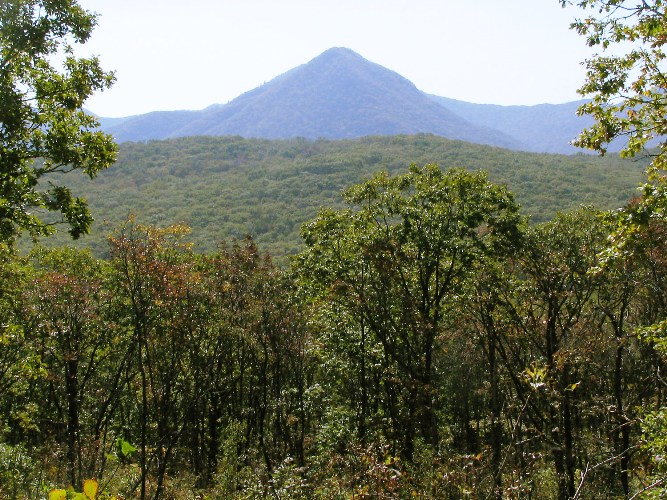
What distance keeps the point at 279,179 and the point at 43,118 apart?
14394 cm

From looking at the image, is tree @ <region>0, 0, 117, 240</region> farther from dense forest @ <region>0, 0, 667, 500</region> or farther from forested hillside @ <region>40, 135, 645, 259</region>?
forested hillside @ <region>40, 135, 645, 259</region>

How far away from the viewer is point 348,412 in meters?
16.1

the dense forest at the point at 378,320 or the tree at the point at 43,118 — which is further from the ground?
the tree at the point at 43,118

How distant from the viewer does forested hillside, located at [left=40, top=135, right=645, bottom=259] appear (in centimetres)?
10119

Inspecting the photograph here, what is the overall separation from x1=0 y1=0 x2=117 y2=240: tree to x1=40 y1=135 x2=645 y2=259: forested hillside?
70.0 metres

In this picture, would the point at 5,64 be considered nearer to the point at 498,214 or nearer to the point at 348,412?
the point at 348,412

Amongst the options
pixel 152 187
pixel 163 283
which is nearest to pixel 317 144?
pixel 152 187

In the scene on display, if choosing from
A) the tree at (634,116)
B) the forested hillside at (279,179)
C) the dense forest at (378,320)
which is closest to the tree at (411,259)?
the dense forest at (378,320)

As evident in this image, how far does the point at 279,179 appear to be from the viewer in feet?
496

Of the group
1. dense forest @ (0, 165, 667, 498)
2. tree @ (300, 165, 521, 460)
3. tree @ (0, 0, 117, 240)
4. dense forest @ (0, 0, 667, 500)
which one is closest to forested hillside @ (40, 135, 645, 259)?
dense forest @ (0, 0, 667, 500)

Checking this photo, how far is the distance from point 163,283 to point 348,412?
7.19m

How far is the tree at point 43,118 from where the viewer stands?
8039 mm

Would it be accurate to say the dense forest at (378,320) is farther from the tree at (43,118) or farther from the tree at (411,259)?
the tree at (43,118)

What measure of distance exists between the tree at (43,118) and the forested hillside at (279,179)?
70.0 metres
